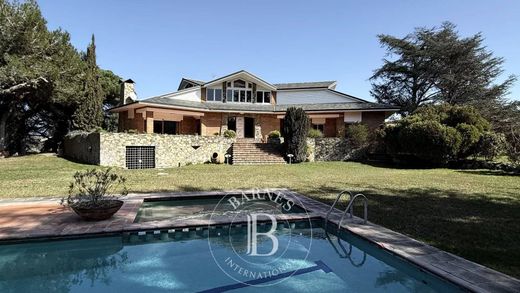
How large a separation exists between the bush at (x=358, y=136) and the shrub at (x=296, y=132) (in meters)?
4.27

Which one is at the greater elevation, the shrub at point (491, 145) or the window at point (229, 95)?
the window at point (229, 95)

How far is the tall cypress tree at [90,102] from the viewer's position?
1057 inches

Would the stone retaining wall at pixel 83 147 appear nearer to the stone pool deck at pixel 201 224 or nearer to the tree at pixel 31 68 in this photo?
the tree at pixel 31 68

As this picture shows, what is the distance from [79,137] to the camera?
22.1m

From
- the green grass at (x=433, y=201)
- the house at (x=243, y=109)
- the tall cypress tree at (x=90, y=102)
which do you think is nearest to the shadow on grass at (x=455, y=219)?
the green grass at (x=433, y=201)

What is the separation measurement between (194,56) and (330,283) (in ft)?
82.5

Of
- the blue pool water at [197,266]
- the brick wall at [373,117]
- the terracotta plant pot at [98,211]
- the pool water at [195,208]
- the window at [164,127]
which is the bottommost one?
the blue pool water at [197,266]

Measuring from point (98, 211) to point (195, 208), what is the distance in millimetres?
2751

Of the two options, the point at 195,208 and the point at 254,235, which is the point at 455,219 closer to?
the point at 254,235

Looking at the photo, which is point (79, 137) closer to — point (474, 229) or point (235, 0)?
point (235, 0)

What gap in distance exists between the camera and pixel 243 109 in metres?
29.4

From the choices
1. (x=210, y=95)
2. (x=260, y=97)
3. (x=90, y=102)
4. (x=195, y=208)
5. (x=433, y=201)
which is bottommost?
(x=195, y=208)

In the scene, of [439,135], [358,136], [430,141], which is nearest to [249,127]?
[358,136]

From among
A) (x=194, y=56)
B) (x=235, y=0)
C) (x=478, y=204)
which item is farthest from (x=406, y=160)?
(x=194, y=56)
